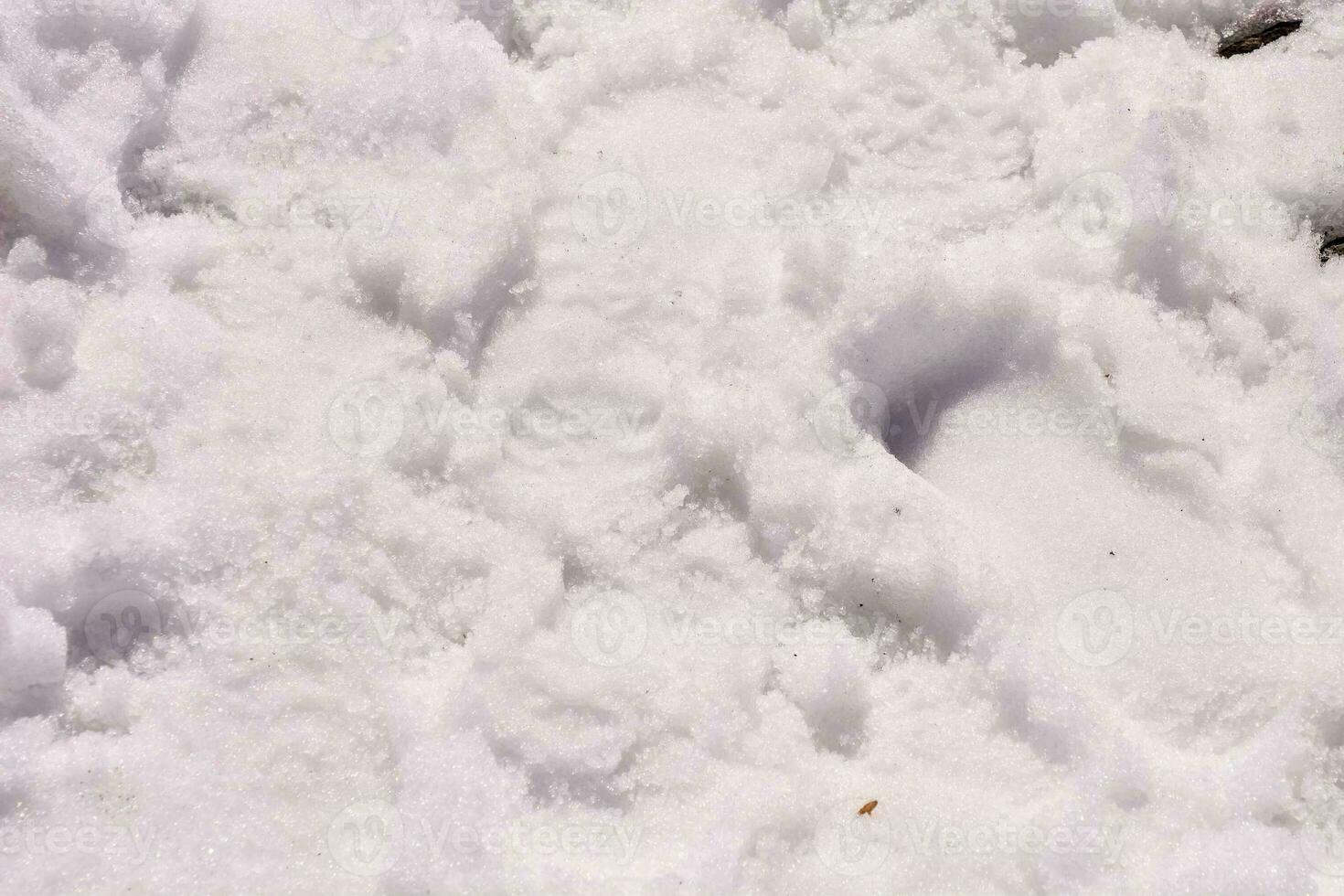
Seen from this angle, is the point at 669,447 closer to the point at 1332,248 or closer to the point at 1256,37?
the point at 1332,248

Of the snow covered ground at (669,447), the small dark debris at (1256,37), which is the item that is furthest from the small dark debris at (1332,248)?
the small dark debris at (1256,37)

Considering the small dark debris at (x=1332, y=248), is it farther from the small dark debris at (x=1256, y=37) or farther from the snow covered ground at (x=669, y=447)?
the small dark debris at (x=1256, y=37)

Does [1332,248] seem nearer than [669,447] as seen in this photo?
No

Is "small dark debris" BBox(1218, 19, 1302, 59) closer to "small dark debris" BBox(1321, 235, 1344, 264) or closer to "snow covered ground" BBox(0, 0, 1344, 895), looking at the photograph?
"snow covered ground" BBox(0, 0, 1344, 895)

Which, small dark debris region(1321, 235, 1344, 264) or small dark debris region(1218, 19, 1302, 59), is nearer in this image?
small dark debris region(1321, 235, 1344, 264)

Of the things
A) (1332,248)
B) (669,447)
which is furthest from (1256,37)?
(669,447)

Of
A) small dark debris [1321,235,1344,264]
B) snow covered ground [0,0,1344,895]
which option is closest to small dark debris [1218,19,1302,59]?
snow covered ground [0,0,1344,895]
